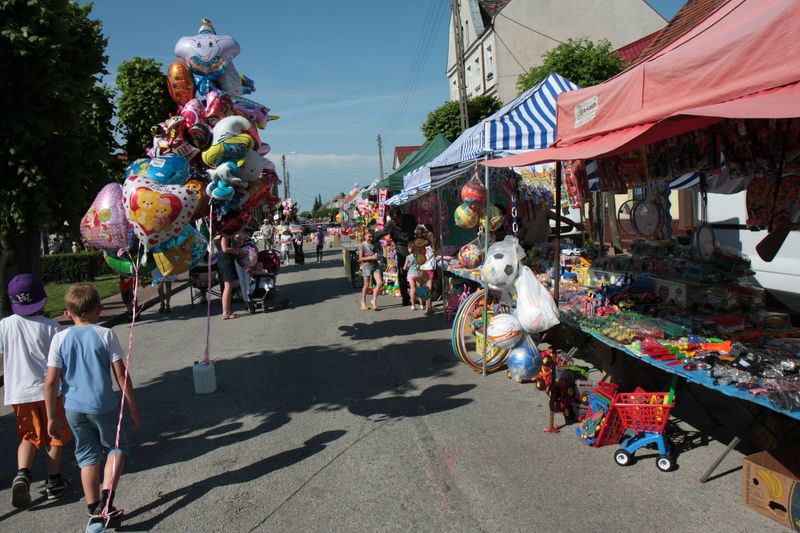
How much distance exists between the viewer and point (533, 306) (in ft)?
16.7

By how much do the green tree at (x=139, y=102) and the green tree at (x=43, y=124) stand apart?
5908 mm

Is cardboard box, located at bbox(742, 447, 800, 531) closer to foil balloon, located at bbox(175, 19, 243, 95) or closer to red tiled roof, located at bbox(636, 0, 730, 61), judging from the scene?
red tiled roof, located at bbox(636, 0, 730, 61)

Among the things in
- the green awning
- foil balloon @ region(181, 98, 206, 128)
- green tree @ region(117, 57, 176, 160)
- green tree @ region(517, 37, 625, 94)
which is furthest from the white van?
green tree @ region(117, 57, 176, 160)

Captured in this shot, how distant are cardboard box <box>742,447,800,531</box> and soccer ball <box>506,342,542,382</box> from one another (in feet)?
7.01

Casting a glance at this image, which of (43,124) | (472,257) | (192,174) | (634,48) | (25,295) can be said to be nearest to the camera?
(25,295)

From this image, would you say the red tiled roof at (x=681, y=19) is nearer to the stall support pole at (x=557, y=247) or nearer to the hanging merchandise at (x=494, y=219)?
the stall support pole at (x=557, y=247)

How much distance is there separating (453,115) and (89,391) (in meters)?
25.3

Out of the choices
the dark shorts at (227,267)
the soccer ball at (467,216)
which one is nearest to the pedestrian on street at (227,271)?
the dark shorts at (227,267)

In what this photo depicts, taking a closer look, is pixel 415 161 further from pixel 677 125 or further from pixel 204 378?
pixel 677 125

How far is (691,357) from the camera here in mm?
3686

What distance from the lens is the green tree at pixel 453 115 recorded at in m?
26.8

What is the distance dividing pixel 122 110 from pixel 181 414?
10051 mm

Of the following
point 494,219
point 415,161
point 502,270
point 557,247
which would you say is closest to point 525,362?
point 502,270

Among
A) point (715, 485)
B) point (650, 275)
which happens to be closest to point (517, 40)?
point (650, 275)
